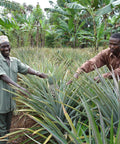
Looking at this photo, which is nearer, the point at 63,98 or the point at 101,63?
the point at 63,98

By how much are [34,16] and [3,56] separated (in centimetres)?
833

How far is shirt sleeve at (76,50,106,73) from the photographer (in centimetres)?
→ 192

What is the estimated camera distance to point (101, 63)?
2008mm

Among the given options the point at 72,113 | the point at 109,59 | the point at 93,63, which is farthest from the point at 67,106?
the point at 109,59

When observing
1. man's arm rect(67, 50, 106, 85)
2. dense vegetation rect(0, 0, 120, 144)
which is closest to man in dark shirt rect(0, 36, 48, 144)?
dense vegetation rect(0, 0, 120, 144)

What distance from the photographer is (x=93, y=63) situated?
1927 millimetres

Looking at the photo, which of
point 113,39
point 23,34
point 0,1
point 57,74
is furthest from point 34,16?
point 113,39

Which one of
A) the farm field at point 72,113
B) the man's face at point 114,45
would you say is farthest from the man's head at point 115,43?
the farm field at point 72,113

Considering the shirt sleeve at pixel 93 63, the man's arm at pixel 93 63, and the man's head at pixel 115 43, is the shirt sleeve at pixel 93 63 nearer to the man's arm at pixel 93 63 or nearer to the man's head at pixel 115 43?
the man's arm at pixel 93 63

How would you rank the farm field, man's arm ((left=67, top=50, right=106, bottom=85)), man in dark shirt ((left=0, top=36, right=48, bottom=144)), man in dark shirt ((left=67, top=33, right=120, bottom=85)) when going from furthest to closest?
man's arm ((left=67, top=50, right=106, bottom=85)) → man in dark shirt ((left=67, top=33, right=120, bottom=85)) → man in dark shirt ((left=0, top=36, right=48, bottom=144)) → the farm field

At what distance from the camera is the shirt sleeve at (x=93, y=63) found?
1.92m

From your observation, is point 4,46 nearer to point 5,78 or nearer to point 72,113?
point 5,78

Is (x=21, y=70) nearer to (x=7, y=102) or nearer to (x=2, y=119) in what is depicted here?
(x=7, y=102)

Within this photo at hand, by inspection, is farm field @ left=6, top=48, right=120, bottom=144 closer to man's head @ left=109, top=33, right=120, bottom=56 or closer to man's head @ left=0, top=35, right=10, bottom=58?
→ man's head @ left=109, top=33, right=120, bottom=56
